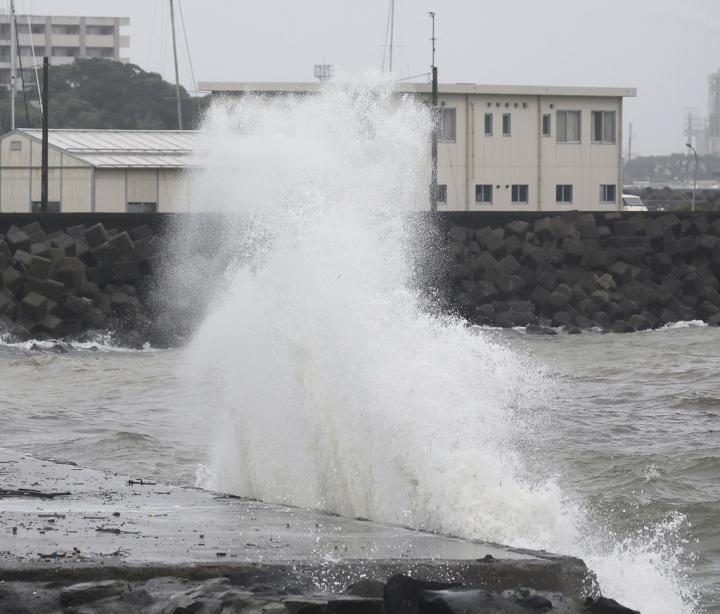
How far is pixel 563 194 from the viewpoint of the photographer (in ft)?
154

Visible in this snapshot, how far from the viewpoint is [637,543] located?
32.9ft

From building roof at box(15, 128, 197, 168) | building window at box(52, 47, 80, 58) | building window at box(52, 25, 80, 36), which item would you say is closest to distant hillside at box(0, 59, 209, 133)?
building roof at box(15, 128, 197, 168)

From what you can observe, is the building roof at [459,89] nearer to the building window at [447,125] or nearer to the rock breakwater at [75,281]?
the building window at [447,125]

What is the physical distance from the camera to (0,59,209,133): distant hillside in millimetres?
79625

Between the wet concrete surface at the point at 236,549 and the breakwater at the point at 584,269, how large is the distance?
22.3 metres

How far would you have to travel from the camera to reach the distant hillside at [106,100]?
3135 inches

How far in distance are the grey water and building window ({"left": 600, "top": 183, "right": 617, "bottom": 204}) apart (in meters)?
22.1

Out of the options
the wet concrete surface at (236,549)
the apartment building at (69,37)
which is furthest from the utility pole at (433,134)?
the apartment building at (69,37)

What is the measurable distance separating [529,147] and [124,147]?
13464mm

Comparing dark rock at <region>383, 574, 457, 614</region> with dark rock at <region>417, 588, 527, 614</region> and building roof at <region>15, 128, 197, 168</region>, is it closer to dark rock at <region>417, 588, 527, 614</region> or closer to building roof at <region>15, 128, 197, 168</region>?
dark rock at <region>417, 588, 527, 614</region>

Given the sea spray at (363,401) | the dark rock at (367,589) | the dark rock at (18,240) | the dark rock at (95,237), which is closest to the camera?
the dark rock at (367,589)

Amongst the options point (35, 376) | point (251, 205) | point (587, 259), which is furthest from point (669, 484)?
point (587, 259)

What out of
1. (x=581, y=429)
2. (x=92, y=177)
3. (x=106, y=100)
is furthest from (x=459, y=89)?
(x=106, y=100)

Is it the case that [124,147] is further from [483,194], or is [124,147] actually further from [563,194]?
[563,194]
